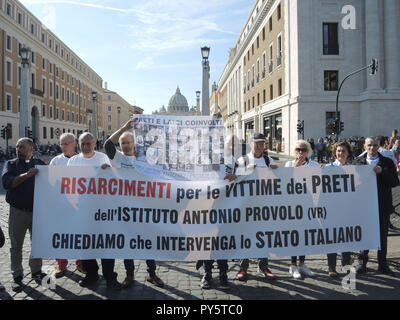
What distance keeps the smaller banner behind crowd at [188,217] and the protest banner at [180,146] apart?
201 mm

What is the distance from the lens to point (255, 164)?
4613 mm

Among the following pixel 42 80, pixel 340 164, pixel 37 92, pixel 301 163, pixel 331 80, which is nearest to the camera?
pixel 301 163

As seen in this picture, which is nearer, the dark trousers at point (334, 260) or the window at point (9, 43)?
the dark trousers at point (334, 260)

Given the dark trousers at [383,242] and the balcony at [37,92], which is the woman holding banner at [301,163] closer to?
the dark trousers at [383,242]

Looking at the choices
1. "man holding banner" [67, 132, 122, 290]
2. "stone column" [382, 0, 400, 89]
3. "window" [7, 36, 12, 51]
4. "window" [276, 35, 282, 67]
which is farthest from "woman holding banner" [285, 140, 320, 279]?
"window" [7, 36, 12, 51]

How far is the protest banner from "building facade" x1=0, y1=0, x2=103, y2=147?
78.7 ft

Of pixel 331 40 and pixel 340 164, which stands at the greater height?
pixel 331 40

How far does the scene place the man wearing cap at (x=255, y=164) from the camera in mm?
4539

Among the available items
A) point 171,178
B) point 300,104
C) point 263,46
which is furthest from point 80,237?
point 263,46

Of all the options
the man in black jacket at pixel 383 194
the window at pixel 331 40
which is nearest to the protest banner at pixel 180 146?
the man in black jacket at pixel 383 194

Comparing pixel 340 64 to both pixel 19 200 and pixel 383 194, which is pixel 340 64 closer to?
pixel 383 194

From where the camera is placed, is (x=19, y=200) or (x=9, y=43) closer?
(x=19, y=200)

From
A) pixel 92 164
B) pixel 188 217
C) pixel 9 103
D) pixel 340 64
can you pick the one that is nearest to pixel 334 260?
pixel 188 217

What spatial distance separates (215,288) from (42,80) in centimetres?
5568
